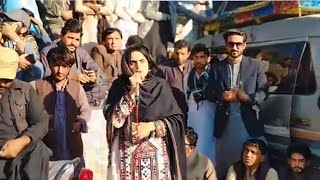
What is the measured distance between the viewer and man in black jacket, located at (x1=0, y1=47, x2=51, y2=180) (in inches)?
129

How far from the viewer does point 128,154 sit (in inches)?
155

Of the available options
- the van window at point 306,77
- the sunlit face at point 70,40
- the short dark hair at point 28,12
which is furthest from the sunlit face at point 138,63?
the van window at point 306,77

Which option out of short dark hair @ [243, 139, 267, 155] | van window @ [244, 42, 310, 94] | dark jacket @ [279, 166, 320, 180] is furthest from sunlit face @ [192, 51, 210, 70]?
dark jacket @ [279, 166, 320, 180]

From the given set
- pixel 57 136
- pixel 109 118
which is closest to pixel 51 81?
pixel 57 136

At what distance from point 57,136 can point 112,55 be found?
1.40 metres

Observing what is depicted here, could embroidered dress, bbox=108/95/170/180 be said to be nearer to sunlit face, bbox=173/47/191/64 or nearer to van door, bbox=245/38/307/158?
van door, bbox=245/38/307/158

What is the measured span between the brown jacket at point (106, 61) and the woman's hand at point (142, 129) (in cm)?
187

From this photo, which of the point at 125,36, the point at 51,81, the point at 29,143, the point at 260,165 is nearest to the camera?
the point at 29,143

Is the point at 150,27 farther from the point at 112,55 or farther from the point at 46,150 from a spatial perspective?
the point at 46,150

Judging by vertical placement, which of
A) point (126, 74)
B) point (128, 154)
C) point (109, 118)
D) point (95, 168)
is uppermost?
point (126, 74)

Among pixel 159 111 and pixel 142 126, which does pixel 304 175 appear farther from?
pixel 142 126

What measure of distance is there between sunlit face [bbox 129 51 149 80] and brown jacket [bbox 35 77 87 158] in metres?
0.89

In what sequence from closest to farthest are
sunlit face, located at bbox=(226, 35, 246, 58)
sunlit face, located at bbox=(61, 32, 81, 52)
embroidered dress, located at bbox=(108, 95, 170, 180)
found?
embroidered dress, located at bbox=(108, 95, 170, 180)
sunlit face, located at bbox=(61, 32, 81, 52)
sunlit face, located at bbox=(226, 35, 246, 58)

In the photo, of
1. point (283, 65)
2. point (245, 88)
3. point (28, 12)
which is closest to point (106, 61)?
point (28, 12)
